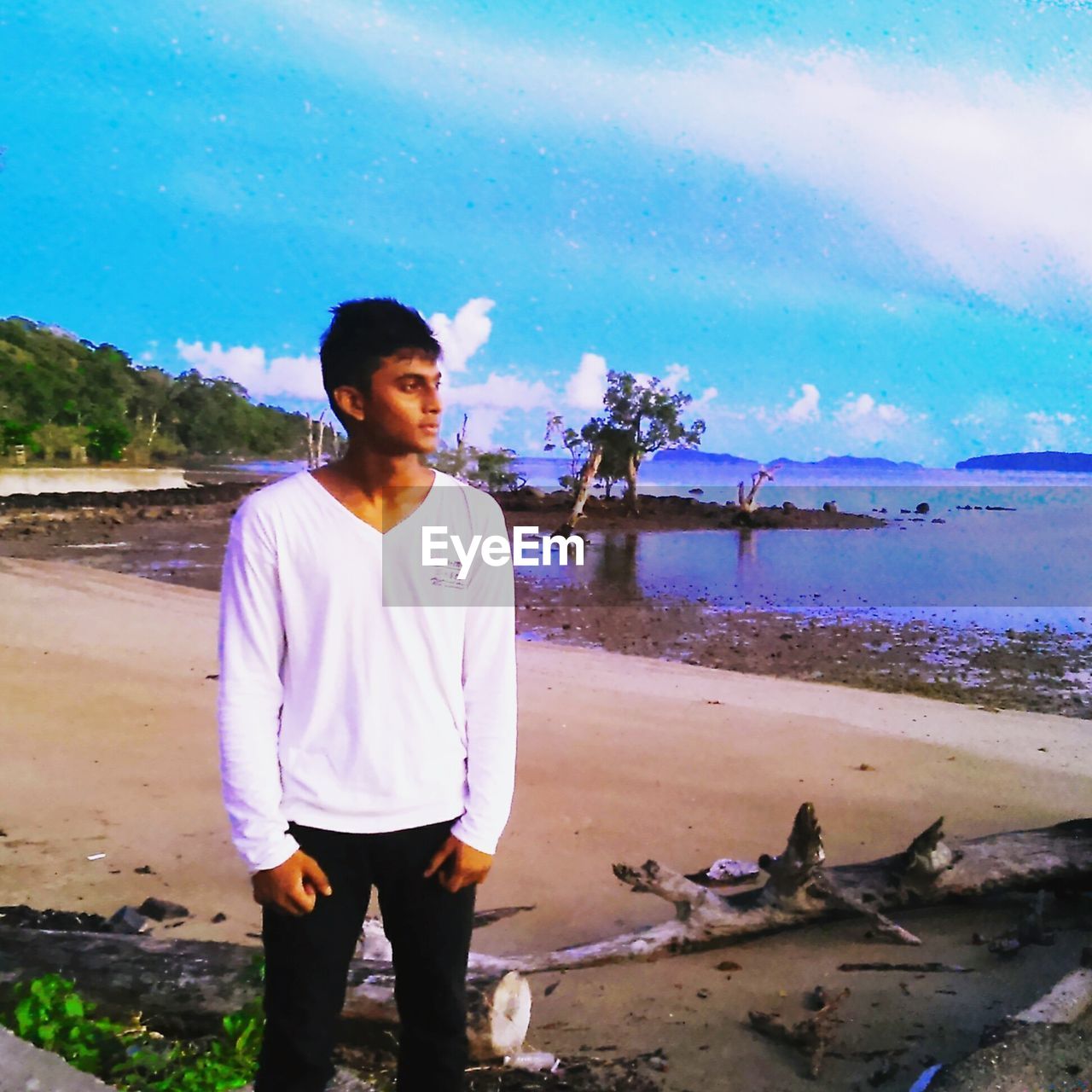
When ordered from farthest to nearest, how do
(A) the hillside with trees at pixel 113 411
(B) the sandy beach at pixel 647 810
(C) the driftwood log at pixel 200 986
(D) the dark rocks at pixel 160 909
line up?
(A) the hillside with trees at pixel 113 411 < (D) the dark rocks at pixel 160 909 < (B) the sandy beach at pixel 647 810 < (C) the driftwood log at pixel 200 986

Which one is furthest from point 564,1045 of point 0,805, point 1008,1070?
point 0,805

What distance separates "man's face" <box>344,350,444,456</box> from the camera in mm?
1690

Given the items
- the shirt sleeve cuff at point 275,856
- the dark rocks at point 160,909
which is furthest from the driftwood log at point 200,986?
the dark rocks at point 160,909

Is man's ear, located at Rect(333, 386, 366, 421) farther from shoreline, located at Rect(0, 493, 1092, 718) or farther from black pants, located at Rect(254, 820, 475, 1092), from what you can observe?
shoreline, located at Rect(0, 493, 1092, 718)

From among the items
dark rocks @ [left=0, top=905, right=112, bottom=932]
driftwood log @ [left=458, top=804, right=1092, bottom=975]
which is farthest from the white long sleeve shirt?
dark rocks @ [left=0, top=905, right=112, bottom=932]

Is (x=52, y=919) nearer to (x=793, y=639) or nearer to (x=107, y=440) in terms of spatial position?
(x=793, y=639)

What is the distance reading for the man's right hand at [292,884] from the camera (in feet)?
5.20

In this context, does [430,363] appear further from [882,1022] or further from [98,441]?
[98,441]

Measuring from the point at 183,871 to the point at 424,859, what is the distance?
8.96ft

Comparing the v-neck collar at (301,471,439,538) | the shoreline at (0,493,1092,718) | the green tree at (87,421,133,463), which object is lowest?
the shoreline at (0,493,1092,718)

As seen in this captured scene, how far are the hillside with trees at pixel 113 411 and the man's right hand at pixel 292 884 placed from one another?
17512mm

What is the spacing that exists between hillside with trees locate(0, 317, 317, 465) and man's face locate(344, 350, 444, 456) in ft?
56.9

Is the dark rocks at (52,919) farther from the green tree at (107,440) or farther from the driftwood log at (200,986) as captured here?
the green tree at (107,440)

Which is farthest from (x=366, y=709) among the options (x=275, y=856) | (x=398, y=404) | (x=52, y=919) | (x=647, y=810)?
(x=647, y=810)
